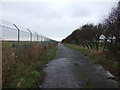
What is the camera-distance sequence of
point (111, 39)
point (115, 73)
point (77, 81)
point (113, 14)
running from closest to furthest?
point (77, 81), point (115, 73), point (113, 14), point (111, 39)

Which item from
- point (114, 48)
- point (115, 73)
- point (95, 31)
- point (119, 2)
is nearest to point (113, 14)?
point (119, 2)

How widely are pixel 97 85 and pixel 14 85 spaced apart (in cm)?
296

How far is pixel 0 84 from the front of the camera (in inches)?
247

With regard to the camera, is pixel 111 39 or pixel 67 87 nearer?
pixel 67 87

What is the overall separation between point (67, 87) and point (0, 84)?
225 centimetres

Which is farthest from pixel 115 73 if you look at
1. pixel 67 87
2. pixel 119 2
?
pixel 119 2

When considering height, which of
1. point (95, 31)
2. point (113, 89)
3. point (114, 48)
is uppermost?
point (95, 31)

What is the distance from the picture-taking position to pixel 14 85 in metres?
6.51

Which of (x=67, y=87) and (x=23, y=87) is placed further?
(x=67, y=87)

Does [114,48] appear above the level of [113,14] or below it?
below

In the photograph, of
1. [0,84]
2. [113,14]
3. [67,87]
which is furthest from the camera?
[113,14]

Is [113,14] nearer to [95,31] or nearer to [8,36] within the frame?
[8,36]

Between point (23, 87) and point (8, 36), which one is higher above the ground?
point (8, 36)

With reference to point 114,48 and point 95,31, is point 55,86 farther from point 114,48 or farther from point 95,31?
point 95,31
